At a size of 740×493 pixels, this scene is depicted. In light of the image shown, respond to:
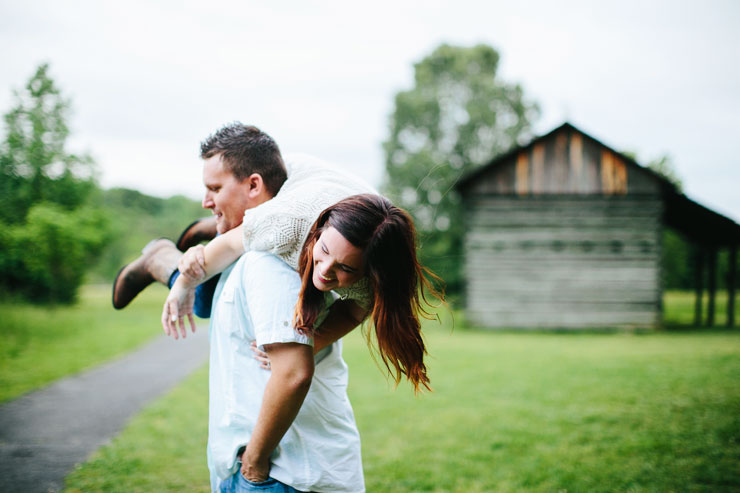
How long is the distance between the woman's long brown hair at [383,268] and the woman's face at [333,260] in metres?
0.02

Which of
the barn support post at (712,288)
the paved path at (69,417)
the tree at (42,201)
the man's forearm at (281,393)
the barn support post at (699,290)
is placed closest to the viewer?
the man's forearm at (281,393)

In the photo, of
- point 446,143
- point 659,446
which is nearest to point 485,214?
point 659,446

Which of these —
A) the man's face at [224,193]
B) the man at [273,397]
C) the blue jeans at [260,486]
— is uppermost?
the man's face at [224,193]

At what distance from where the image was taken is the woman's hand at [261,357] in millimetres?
1749

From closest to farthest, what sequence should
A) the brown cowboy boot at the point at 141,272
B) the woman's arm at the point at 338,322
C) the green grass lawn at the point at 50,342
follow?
the woman's arm at the point at 338,322, the brown cowboy boot at the point at 141,272, the green grass lawn at the point at 50,342

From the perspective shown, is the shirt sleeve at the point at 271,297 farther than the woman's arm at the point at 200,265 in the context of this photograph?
No

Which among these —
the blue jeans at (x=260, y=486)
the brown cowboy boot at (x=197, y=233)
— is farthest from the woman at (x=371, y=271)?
the brown cowboy boot at (x=197, y=233)

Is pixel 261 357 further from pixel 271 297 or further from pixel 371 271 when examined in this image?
pixel 371 271

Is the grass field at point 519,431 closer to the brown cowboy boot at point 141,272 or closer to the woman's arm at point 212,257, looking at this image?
the woman's arm at point 212,257

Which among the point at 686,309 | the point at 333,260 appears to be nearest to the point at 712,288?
the point at 686,309

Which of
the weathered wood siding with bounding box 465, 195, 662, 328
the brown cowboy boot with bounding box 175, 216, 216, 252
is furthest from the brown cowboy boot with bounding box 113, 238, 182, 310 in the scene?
the weathered wood siding with bounding box 465, 195, 662, 328

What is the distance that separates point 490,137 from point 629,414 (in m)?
26.9

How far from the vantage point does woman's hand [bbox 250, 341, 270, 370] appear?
175 centimetres

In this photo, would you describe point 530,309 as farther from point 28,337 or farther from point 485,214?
point 28,337
